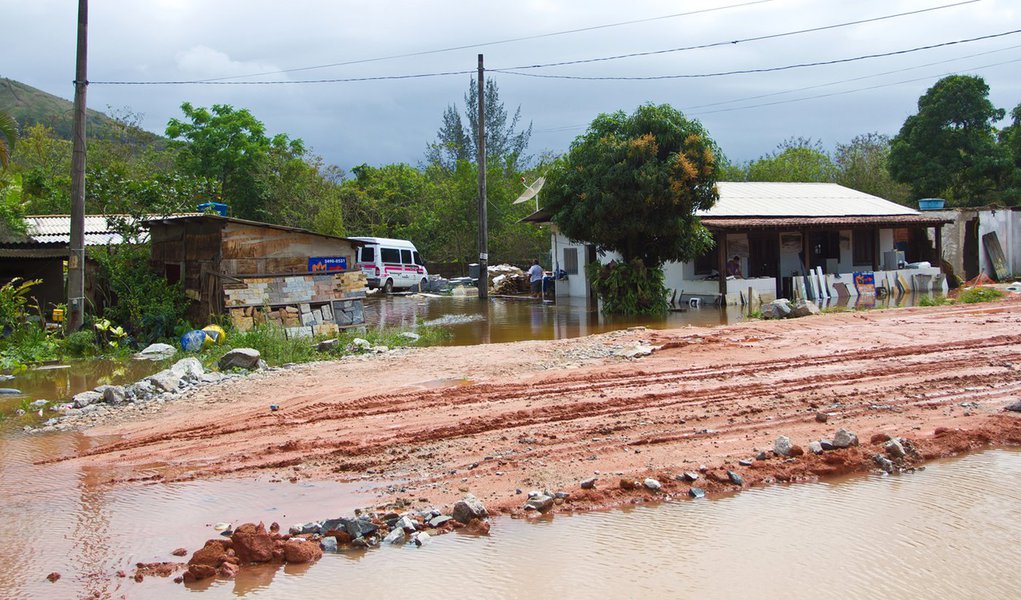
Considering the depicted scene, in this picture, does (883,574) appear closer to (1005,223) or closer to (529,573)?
(529,573)

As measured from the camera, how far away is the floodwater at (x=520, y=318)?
19.2 metres

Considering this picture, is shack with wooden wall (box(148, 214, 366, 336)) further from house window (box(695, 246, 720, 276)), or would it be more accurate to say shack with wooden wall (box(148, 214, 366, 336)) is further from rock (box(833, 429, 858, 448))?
house window (box(695, 246, 720, 276))

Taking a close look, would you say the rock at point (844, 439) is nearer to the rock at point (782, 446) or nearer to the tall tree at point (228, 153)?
the rock at point (782, 446)

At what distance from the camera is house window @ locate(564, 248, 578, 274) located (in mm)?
28766

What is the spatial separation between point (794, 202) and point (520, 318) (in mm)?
13746

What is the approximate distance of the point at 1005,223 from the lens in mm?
31906

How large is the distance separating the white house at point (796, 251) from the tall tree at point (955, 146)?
913 centimetres

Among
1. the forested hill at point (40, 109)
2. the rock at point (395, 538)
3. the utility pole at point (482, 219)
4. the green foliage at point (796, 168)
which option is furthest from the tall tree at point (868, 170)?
Result: the forested hill at point (40, 109)

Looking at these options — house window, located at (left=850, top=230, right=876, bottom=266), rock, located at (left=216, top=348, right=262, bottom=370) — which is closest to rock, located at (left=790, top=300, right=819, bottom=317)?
rock, located at (left=216, top=348, right=262, bottom=370)

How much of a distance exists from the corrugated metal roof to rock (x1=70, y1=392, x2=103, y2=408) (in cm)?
1914

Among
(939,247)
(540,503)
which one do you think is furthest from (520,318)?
(939,247)

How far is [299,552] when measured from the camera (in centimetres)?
583

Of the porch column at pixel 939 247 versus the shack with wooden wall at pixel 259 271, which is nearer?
the shack with wooden wall at pixel 259 271

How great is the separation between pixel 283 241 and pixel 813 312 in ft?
40.1
